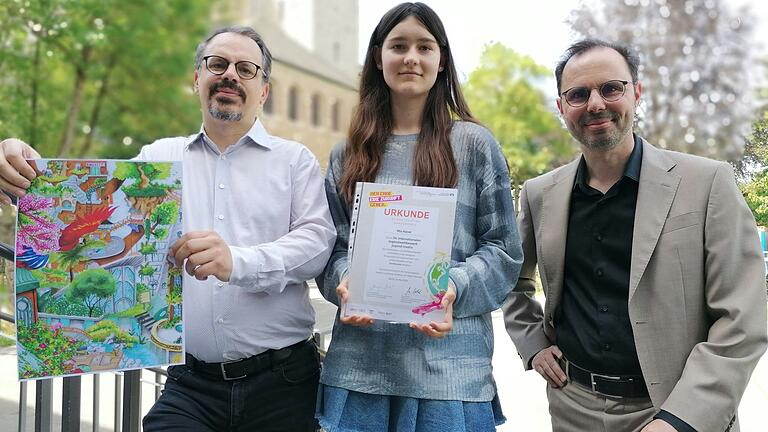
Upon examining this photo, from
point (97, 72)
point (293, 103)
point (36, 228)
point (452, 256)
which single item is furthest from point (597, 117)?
point (293, 103)

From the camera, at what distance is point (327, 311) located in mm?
2205

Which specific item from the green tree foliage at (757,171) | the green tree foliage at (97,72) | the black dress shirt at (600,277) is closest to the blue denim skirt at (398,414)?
the black dress shirt at (600,277)

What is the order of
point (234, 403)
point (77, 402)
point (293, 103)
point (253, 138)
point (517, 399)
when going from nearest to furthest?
point (234, 403) → point (253, 138) → point (77, 402) → point (517, 399) → point (293, 103)

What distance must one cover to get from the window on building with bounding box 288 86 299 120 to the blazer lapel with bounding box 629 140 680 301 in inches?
1862

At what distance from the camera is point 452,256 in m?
1.93

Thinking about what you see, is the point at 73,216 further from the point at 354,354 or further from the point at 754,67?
the point at 754,67

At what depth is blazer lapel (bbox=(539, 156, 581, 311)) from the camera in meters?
2.12

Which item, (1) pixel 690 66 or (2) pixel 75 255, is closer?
(2) pixel 75 255

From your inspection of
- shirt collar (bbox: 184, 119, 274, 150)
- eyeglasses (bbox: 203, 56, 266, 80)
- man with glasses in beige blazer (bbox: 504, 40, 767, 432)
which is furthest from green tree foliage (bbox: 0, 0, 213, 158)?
man with glasses in beige blazer (bbox: 504, 40, 767, 432)

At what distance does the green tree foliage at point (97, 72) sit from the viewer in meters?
20.0

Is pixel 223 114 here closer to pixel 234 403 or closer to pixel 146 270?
pixel 146 270

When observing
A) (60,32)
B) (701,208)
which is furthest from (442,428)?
(60,32)

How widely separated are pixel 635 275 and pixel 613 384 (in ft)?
1.07

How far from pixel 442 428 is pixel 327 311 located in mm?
565
